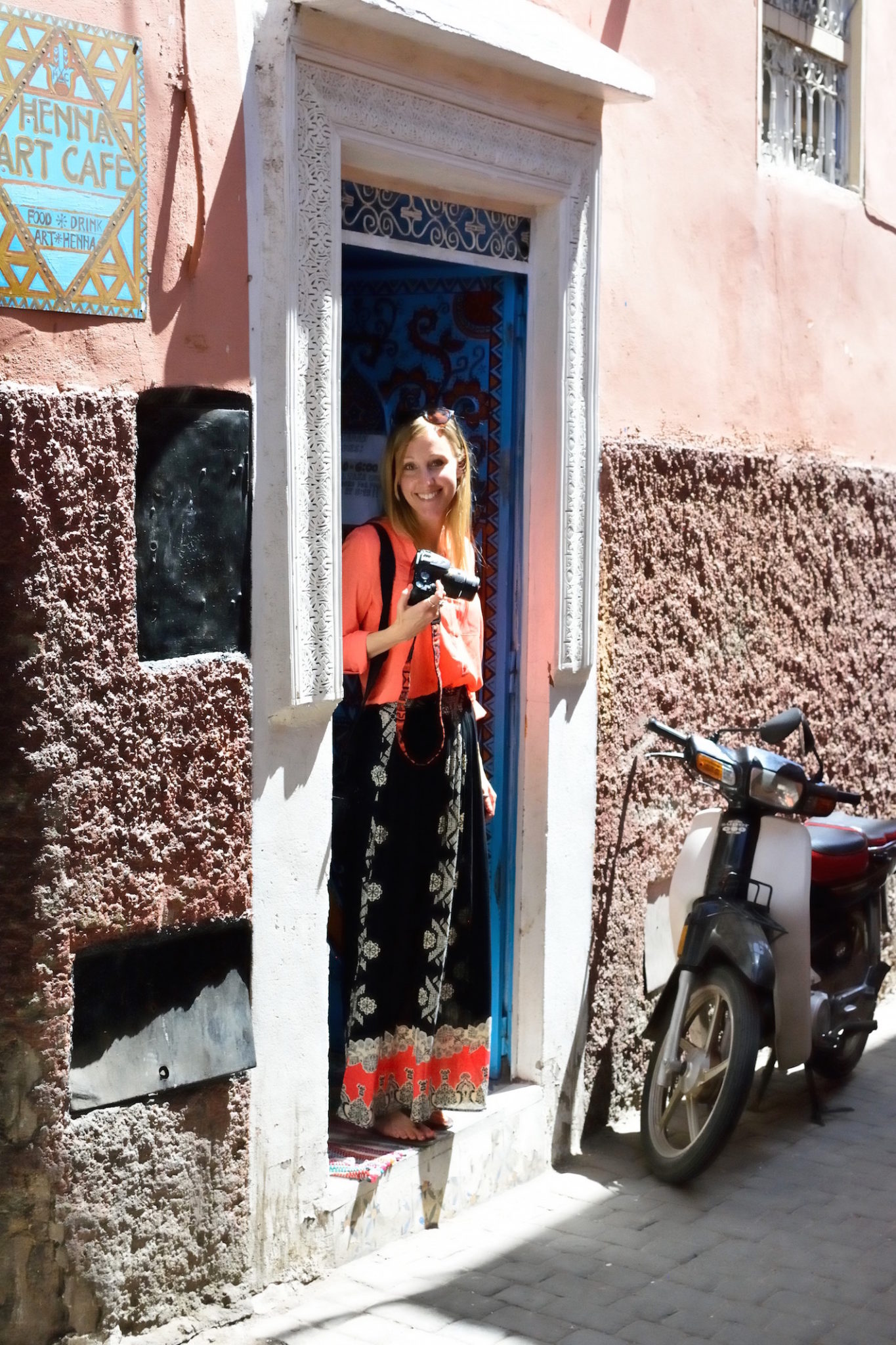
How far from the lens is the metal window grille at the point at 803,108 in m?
6.21

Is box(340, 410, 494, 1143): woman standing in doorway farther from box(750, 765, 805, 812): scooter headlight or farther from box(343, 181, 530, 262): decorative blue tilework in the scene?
box(750, 765, 805, 812): scooter headlight

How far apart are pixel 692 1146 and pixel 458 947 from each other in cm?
91

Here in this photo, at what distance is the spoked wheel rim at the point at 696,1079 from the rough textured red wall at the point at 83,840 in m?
1.71

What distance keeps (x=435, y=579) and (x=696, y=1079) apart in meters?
1.74

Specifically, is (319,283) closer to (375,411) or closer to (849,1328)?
(375,411)

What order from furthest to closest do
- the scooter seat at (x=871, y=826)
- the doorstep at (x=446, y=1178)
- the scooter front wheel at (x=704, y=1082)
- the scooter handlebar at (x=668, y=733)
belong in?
the scooter seat at (x=871, y=826) → the scooter handlebar at (x=668, y=733) → the scooter front wheel at (x=704, y=1082) → the doorstep at (x=446, y=1178)

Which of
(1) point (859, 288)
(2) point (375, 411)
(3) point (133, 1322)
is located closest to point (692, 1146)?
(3) point (133, 1322)

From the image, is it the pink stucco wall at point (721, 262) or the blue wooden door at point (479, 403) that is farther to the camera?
the pink stucco wall at point (721, 262)

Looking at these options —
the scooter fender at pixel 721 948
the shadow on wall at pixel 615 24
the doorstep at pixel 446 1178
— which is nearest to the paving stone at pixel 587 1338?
the doorstep at pixel 446 1178

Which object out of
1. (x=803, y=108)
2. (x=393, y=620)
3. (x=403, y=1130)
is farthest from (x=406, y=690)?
(x=803, y=108)

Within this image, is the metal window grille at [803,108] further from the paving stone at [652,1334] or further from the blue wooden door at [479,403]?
the paving stone at [652,1334]

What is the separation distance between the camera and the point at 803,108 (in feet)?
21.1

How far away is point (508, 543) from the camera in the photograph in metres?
4.93

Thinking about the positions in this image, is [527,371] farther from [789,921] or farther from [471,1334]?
[471,1334]
